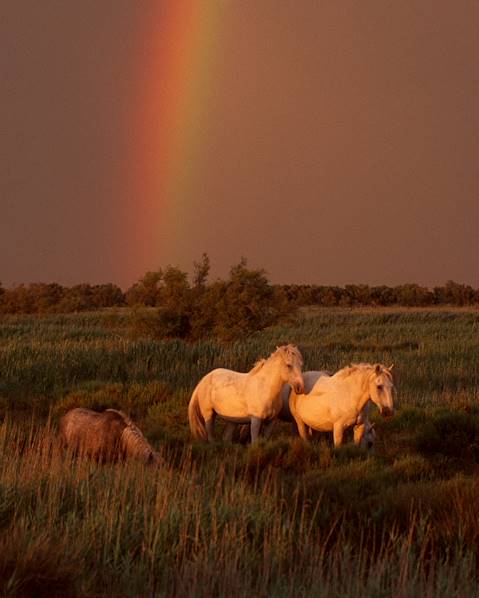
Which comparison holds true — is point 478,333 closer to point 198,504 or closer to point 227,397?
point 227,397

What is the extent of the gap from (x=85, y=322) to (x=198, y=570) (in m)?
Answer: 59.2

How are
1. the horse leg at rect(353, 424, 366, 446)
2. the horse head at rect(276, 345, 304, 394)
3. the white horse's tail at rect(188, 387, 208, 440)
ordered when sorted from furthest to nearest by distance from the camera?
the white horse's tail at rect(188, 387, 208, 440)
the horse leg at rect(353, 424, 366, 446)
the horse head at rect(276, 345, 304, 394)

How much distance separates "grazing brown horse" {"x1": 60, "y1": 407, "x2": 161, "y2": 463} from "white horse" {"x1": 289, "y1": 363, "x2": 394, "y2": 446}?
8.96 feet

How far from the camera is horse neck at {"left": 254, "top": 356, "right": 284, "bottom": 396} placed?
1250cm

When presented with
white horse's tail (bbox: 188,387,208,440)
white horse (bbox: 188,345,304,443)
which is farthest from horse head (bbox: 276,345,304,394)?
white horse's tail (bbox: 188,387,208,440)

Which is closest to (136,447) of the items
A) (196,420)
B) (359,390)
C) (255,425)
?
(255,425)

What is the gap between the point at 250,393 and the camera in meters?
12.7

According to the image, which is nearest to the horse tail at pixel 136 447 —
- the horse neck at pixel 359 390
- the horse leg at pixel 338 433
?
the horse leg at pixel 338 433

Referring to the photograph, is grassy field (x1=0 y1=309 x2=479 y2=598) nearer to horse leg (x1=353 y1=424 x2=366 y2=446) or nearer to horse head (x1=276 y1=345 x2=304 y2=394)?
horse leg (x1=353 y1=424 x2=366 y2=446)

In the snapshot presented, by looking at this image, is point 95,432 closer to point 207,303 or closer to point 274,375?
point 274,375

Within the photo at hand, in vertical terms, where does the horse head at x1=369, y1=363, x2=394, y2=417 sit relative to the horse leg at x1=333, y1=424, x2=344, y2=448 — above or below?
above

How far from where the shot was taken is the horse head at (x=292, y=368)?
12.0 m

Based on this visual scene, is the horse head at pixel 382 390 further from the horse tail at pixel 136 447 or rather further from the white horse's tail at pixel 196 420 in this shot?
the white horse's tail at pixel 196 420

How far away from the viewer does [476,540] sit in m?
8.20
